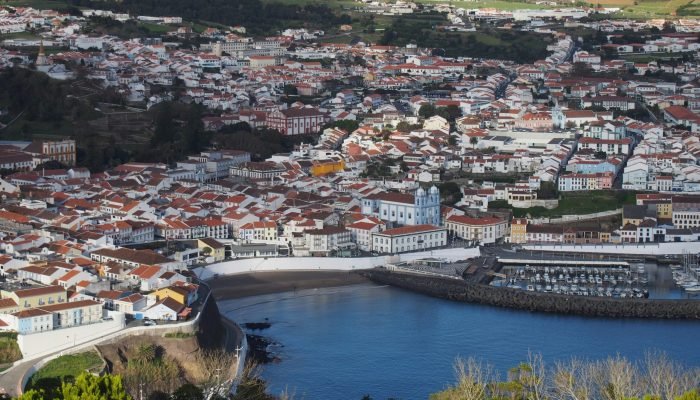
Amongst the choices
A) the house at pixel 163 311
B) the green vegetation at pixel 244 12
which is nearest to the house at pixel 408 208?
the house at pixel 163 311

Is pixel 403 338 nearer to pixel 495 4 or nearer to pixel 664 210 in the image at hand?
pixel 664 210

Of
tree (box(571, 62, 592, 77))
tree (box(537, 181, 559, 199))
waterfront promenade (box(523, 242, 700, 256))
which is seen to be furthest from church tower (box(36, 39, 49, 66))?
waterfront promenade (box(523, 242, 700, 256))

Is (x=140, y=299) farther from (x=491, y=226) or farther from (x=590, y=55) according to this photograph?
(x=590, y=55)

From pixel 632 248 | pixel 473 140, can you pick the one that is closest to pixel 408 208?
pixel 632 248

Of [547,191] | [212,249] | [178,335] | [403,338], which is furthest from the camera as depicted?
[547,191]

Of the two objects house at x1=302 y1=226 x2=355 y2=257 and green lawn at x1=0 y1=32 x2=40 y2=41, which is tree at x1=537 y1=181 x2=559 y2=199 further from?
green lawn at x1=0 y1=32 x2=40 y2=41

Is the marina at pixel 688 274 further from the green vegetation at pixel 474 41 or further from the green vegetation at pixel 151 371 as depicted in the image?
the green vegetation at pixel 474 41
